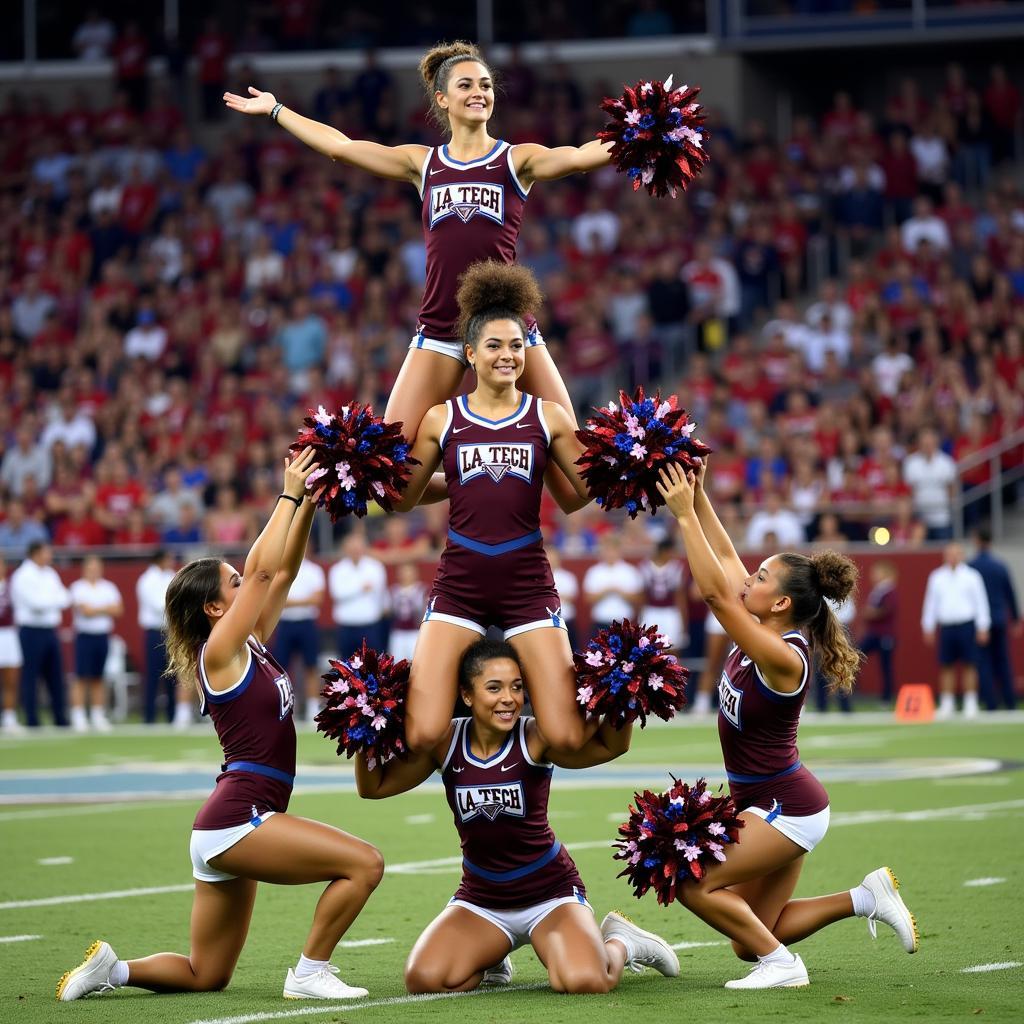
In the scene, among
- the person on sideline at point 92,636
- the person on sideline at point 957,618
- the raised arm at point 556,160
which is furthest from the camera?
the person on sideline at point 92,636

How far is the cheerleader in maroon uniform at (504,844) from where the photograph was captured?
241 inches

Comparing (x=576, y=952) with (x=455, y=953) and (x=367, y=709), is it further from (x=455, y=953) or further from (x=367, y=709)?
(x=367, y=709)

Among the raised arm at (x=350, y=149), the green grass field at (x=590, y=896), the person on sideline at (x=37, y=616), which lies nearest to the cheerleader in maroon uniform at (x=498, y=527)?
the raised arm at (x=350, y=149)

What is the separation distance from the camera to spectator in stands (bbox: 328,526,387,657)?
17.8 meters

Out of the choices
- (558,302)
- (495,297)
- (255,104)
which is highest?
(558,302)

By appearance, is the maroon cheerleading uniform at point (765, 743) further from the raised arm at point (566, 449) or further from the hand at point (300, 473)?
the hand at point (300, 473)

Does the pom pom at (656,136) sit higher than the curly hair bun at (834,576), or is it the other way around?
the pom pom at (656,136)

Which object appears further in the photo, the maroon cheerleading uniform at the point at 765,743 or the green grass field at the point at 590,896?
the maroon cheerleading uniform at the point at 765,743

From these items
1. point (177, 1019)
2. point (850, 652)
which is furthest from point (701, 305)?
point (177, 1019)

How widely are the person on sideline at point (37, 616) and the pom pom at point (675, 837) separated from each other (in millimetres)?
12250

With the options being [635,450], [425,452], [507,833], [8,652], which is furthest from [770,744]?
[8,652]

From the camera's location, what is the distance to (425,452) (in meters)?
6.50

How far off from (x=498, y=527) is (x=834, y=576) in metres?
1.15

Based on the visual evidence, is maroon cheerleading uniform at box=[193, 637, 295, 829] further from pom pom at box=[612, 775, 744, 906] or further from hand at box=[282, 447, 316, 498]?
pom pom at box=[612, 775, 744, 906]
